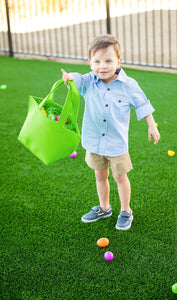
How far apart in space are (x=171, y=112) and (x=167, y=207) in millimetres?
2043

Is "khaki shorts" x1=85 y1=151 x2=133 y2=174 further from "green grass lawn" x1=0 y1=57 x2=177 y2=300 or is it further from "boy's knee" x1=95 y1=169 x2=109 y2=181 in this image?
"green grass lawn" x1=0 y1=57 x2=177 y2=300

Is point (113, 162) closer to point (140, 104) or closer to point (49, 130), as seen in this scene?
point (140, 104)

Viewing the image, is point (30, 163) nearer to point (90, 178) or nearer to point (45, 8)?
point (90, 178)

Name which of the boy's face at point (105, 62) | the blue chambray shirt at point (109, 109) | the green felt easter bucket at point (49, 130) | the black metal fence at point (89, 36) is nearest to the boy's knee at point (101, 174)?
the blue chambray shirt at point (109, 109)

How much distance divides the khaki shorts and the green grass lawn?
383 millimetres

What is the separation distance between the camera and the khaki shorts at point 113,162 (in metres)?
2.45

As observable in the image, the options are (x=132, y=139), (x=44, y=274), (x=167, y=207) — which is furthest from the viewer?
(x=132, y=139)

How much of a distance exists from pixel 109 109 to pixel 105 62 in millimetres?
259

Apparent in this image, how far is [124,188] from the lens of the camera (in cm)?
255

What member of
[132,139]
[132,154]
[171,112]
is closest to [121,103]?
[132,154]

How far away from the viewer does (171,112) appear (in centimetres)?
463

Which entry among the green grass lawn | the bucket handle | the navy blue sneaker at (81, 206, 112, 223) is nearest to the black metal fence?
the green grass lawn

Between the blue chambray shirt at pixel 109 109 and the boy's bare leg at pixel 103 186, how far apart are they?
0.70 feet

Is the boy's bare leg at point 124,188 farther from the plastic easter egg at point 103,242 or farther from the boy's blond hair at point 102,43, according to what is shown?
the boy's blond hair at point 102,43
